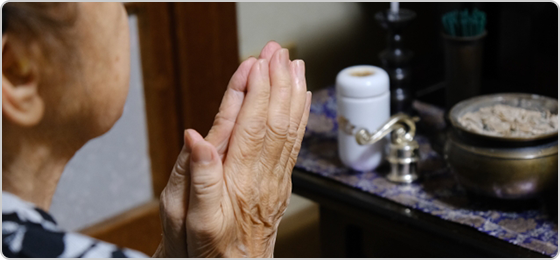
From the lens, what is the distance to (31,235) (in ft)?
1.43

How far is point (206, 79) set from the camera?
1.78 meters

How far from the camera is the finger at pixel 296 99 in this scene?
68cm

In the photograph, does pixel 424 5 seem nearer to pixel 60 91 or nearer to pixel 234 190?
pixel 234 190

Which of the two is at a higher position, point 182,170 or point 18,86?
point 18,86

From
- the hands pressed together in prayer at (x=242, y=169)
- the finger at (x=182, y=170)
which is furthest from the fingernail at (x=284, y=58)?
the finger at (x=182, y=170)

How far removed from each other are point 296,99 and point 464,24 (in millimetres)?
611

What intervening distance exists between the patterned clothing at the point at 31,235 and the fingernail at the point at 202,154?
139mm

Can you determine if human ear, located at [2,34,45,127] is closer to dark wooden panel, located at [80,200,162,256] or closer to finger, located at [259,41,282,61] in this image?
finger, located at [259,41,282,61]

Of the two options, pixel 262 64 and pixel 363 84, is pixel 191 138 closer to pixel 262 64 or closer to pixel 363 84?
pixel 262 64

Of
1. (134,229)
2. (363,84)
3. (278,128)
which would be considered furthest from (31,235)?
(134,229)

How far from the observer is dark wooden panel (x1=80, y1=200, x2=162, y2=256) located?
175 centimetres

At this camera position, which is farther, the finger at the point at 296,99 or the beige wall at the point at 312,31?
the beige wall at the point at 312,31

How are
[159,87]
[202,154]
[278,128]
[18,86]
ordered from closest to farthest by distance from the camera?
[18,86] → [202,154] → [278,128] → [159,87]

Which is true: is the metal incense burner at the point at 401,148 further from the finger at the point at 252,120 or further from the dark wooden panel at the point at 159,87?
the dark wooden panel at the point at 159,87
